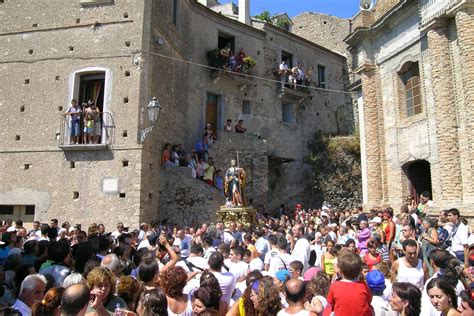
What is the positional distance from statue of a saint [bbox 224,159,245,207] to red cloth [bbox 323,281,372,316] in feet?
34.4

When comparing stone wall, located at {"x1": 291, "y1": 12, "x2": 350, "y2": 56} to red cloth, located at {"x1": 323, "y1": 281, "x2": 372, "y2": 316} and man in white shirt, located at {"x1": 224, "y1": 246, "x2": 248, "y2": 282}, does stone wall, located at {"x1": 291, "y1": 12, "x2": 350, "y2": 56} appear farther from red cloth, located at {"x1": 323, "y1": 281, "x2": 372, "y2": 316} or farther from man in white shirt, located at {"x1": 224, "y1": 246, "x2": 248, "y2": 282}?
red cloth, located at {"x1": 323, "y1": 281, "x2": 372, "y2": 316}

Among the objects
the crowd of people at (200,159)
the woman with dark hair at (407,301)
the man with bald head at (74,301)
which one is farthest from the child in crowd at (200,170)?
the man with bald head at (74,301)

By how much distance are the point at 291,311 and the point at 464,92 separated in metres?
10.8

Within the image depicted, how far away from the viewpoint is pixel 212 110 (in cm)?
2200

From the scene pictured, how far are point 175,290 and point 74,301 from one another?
1.10m

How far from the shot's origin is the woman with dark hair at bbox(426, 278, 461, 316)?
11.8 feet

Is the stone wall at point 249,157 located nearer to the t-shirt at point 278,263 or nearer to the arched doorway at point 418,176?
the arched doorway at point 418,176

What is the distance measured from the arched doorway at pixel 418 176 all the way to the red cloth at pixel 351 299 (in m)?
12.0

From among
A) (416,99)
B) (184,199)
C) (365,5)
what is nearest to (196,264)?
(184,199)

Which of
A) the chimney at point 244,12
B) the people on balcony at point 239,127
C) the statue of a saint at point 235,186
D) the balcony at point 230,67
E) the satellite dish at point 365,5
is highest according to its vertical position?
the chimney at point 244,12

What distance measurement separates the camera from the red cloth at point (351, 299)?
3.78 metres

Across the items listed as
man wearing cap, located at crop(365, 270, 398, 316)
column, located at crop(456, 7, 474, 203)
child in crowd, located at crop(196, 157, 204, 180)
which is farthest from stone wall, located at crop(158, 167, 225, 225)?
man wearing cap, located at crop(365, 270, 398, 316)

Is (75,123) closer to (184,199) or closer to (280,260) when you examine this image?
(184,199)

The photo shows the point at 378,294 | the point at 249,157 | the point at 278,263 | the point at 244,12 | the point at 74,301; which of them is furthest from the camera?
the point at 244,12
